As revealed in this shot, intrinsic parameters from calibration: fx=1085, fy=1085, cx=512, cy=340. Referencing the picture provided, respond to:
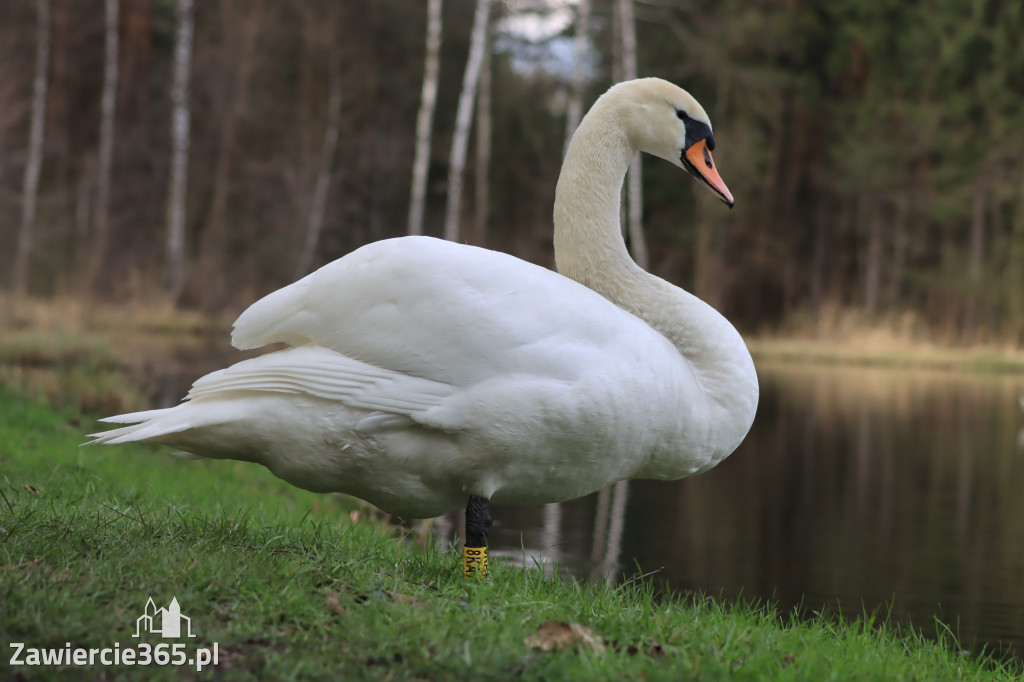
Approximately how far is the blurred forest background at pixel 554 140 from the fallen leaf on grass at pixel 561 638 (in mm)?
20766

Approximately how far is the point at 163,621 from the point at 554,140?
27564mm

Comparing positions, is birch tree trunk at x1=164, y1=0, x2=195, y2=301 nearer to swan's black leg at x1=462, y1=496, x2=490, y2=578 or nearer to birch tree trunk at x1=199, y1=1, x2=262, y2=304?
birch tree trunk at x1=199, y1=1, x2=262, y2=304

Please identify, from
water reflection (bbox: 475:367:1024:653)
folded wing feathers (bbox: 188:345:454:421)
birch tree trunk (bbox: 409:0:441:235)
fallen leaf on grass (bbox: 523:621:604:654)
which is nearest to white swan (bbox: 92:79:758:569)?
folded wing feathers (bbox: 188:345:454:421)

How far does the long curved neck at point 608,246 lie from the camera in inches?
155

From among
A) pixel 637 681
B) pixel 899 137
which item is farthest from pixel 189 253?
pixel 637 681

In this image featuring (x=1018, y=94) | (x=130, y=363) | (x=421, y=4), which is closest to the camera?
(x=130, y=363)

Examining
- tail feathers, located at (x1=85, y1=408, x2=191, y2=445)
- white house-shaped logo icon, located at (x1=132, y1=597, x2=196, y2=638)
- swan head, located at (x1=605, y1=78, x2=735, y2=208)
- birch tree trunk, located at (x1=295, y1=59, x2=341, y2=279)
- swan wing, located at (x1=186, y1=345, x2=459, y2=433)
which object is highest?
birch tree trunk, located at (x1=295, y1=59, x2=341, y2=279)

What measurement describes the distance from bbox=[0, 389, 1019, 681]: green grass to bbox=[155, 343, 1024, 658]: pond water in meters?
0.59

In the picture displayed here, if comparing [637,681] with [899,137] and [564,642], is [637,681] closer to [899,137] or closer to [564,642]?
[564,642]

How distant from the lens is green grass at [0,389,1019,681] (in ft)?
8.38

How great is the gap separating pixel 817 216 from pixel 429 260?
2638cm

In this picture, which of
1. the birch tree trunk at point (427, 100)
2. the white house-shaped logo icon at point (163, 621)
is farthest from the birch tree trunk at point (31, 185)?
the white house-shaped logo icon at point (163, 621)

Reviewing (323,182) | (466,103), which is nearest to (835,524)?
(466,103)

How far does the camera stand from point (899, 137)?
87.7 ft
